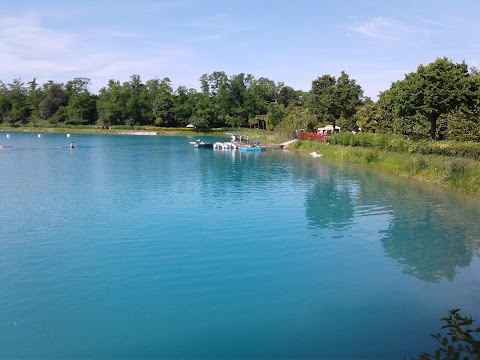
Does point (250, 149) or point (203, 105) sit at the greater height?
point (203, 105)

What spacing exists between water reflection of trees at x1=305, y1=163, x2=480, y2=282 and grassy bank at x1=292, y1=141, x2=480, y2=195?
0.94 meters

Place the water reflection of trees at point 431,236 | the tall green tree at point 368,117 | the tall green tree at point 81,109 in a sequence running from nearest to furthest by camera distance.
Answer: the water reflection of trees at point 431,236 < the tall green tree at point 368,117 < the tall green tree at point 81,109

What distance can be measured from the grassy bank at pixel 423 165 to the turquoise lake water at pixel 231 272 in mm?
1604

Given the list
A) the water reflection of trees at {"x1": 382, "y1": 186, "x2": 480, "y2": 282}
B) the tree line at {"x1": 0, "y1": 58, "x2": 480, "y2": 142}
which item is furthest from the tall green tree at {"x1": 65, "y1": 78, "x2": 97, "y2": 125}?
the water reflection of trees at {"x1": 382, "y1": 186, "x2": 480, "y2": 282}

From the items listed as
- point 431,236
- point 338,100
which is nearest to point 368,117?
point 338,100

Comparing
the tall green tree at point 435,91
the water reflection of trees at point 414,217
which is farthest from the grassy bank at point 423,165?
the tall green tree at point 435,91

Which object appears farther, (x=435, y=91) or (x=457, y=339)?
(x=435, y=91)

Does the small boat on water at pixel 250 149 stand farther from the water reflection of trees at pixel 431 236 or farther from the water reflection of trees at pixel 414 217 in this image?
the water reflection of trees at pixel 431 236

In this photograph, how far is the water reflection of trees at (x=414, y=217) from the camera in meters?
14.2

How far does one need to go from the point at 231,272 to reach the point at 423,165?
75.9 feet

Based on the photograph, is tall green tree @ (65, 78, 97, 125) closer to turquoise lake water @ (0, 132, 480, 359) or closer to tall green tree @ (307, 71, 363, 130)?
tall green tree @ (307, 71, 363, 130)

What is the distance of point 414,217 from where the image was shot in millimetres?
20281

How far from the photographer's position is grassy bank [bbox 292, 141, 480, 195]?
83.5 feet

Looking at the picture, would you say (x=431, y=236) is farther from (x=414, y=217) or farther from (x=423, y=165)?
(x=423, y=165)
